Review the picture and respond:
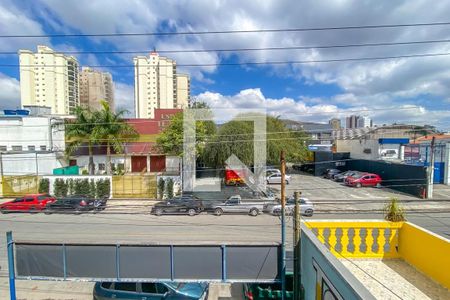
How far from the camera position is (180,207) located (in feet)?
49.4

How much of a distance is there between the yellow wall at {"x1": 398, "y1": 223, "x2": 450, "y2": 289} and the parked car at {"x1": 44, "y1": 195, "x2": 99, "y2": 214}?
16501 millimetres

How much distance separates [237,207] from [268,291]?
9538 millimetres

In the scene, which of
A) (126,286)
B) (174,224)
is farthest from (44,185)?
(126,286)

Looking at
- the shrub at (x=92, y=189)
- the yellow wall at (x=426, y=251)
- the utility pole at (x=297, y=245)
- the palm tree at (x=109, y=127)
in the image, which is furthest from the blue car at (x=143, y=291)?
the palm tree at (x=109, y=127)

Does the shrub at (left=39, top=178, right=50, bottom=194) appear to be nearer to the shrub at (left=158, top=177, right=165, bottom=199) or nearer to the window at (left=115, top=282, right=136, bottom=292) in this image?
the shrub at (left=158, top=177, right=165, bottom=199)

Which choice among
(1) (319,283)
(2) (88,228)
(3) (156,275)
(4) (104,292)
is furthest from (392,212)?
(2) (88,228)

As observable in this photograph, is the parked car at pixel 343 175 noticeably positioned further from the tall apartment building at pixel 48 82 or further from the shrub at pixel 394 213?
the tall apartment building at pixel 48 82

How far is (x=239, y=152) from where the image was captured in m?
16.6

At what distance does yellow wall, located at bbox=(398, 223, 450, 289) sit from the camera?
150 inches

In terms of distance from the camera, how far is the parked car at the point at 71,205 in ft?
50.5

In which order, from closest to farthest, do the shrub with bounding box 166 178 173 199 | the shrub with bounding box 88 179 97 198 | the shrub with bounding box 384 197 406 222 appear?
the shrub with bounding box 384 197 406 222 → the shrub with bounding box 166 178 173 199 → the shrub with bounding box 88 179 97 198

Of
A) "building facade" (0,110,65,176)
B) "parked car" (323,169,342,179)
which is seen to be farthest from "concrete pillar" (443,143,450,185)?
"building facade" (0,110,65,176)

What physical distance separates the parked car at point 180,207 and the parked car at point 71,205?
173 inches

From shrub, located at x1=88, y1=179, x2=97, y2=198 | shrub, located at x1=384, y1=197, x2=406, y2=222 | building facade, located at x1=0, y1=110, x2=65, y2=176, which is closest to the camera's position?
shrub, located at x1=384, y1=197, x2=406, y2=222
